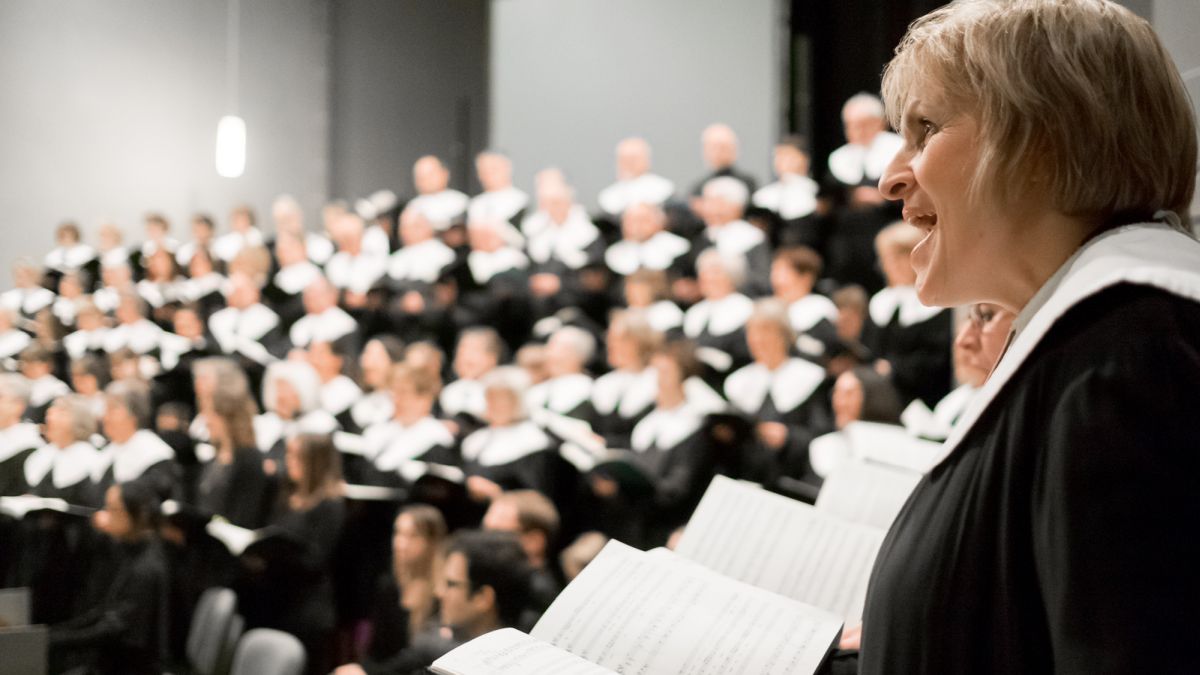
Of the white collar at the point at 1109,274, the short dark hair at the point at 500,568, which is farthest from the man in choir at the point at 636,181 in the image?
the white collar at the point at 1109,274

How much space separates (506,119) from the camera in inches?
327

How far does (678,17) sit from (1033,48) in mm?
7121

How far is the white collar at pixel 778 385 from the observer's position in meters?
4.93

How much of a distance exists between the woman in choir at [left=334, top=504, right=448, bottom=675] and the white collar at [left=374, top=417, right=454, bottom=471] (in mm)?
995

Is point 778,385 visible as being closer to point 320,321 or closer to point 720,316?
point 720,316

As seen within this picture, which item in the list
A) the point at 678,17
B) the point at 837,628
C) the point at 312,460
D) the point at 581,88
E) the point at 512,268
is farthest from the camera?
the point at 581,88

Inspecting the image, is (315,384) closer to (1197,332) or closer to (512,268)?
(512,268)

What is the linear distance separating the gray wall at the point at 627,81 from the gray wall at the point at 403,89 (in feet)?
0.67

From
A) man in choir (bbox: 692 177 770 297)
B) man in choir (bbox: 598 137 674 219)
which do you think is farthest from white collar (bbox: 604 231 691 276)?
man in choir (bbox: 598 137 674 219)

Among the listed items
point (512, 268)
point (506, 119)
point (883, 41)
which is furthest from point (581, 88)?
point (883, 41)

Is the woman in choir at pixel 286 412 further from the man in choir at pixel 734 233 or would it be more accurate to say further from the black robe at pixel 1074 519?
the black robe at pixel 1074 519

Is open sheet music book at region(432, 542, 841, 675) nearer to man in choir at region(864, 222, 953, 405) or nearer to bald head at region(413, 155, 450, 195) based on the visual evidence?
man in choir at region(864, 222, 953, 405)

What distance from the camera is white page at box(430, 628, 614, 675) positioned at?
0.83 meters

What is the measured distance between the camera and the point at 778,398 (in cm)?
497
